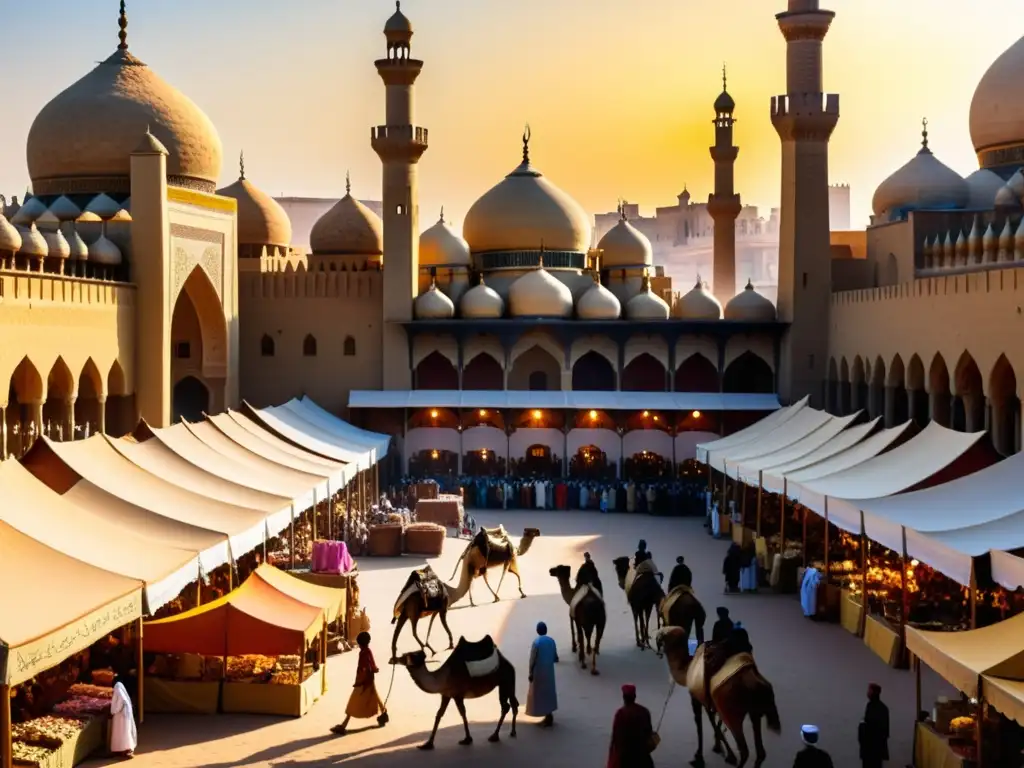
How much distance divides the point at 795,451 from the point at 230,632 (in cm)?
1158

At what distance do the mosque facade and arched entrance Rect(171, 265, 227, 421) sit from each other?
0.05 metres

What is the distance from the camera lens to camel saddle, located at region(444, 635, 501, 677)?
1127cm

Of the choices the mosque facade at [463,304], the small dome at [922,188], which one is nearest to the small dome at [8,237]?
the mosque facade at [463,304]

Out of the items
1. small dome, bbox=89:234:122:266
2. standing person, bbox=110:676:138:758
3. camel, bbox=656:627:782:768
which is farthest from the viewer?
small dome, bbox=89:234:122:266

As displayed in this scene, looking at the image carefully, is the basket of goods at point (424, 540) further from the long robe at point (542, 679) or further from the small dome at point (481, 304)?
the small dome at point (481, 304)

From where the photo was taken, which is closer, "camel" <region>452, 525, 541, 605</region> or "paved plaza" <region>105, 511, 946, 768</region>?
"paved plaza" <region>105, 511, 946, 768</region>

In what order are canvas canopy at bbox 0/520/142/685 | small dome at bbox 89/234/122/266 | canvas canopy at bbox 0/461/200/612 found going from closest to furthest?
canvas canopy at bbox 0/520/142/685 → canvas canopy at bbox 0/461/200/612 → small dome at bbox 89/234/122/266

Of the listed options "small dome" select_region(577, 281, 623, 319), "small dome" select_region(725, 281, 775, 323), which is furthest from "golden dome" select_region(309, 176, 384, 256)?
"small dome" select_region(725, 281, 775, 323)

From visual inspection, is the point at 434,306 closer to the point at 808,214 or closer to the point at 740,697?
the point at 808,214

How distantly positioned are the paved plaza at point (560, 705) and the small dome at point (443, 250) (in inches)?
668

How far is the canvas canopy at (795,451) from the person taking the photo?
20891 millimetres

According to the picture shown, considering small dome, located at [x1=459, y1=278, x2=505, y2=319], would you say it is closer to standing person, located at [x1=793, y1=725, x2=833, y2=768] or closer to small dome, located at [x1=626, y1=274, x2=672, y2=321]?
small dome, located at [x1=626, y1=274, x2=672, y2=321]

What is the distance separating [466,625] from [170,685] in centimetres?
504

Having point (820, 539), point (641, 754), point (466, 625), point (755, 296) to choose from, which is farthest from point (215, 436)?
point (755, 296)
